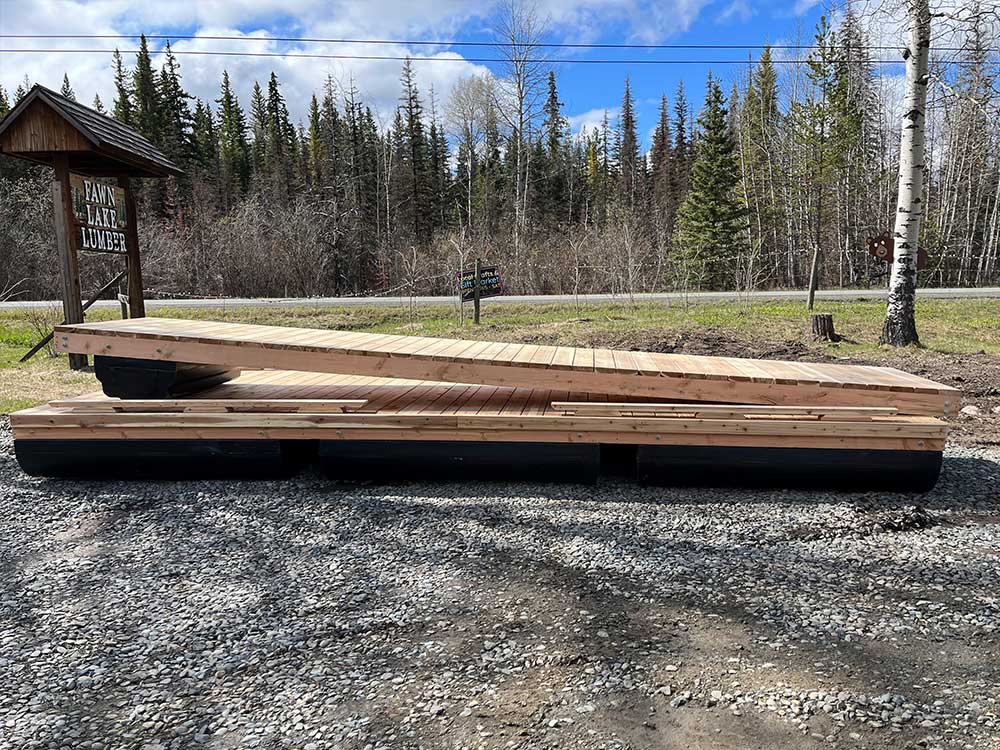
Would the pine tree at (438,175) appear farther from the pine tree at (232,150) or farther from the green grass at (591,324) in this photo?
the green grass at (591,324)

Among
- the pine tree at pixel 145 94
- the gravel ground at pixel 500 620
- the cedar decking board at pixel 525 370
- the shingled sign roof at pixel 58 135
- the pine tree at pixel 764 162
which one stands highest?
the pine tree at pixel 145 94

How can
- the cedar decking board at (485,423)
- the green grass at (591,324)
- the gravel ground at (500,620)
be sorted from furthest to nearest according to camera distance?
1. the green grass at (591,324)
2. the cedar decking board at (485,423)
3. the gravel ground at (500,620)

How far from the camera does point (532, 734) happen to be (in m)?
1.97

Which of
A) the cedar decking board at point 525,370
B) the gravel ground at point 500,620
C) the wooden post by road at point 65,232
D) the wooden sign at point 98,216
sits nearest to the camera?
the gravel ground at point 500,620

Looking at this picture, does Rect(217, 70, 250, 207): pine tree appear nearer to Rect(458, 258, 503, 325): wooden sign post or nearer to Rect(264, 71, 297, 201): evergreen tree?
Rect(264, 71, 297, 201): evergreen tree

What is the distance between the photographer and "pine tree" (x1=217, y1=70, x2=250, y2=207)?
43.1m

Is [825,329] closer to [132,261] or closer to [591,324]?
[591,324]

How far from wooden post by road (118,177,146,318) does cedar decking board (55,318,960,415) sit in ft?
14.4

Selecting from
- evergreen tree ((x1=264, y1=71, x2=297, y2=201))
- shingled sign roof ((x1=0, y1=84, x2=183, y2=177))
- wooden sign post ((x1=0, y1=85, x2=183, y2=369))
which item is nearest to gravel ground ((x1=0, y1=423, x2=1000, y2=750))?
wooden sign post ((x1=0, y1=85, x2=183, y2=369))

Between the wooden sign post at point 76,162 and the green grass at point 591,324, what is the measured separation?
125 cm

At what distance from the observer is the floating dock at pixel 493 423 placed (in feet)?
13.3

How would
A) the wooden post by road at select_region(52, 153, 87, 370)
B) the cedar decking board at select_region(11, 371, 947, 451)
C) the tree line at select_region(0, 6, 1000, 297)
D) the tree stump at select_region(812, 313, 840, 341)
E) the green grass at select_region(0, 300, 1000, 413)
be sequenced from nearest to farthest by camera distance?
the cedar decking board at select_region(11, 371, 947, 451) < the wooden post by road at select_region(52, 153, 87, 370) < the green grass at select_region(0, 300, 1000, 413) < the tree stump at select_region(812, 313, 840, 341) < the tree line at select_region(0, 6, 1000, 297)

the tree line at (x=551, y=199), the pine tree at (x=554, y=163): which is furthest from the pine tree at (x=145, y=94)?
the pine tree at (x=554, y=163)

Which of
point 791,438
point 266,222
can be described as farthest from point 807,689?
point 266,222
